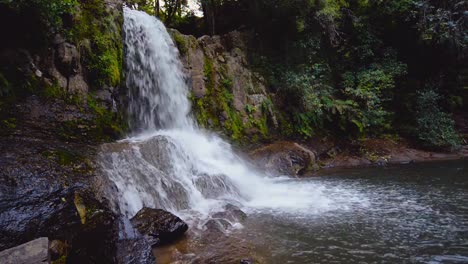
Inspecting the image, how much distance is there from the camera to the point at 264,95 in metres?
13.6

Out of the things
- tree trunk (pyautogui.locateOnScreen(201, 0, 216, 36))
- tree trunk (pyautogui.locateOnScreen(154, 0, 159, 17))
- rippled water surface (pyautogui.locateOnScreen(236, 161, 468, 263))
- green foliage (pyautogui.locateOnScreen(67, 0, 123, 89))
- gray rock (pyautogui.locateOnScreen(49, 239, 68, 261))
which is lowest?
rippled water surface (pyautogui.locateOnScreen(236, 161, 468, 263))

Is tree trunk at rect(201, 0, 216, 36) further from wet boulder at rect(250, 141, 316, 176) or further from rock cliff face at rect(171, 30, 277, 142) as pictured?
wet boulder at rect(250, 141, 316, 176)

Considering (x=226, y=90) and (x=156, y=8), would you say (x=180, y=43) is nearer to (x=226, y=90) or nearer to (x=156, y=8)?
(x=226, y=90)

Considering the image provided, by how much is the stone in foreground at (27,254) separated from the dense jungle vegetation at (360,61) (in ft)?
35.2

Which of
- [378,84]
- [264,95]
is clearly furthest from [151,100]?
[378,84]

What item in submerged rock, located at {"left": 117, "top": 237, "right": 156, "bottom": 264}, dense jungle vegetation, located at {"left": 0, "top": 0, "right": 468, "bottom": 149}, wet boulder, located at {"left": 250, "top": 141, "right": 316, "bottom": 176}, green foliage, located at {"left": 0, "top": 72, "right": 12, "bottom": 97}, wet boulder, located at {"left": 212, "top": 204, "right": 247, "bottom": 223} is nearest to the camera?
submerged rock, located at {"left": 117, "top": 237, "right": 156, "bottom": 264}

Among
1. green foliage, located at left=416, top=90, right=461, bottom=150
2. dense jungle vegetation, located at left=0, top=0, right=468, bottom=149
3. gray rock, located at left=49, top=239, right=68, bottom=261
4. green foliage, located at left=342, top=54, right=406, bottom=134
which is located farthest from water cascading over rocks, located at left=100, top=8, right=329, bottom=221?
green foliage, located at left=416, top=90, right=461, bottom=150

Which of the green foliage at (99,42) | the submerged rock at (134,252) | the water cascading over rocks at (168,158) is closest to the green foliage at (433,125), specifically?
the water cascading over rocks at (168,158)

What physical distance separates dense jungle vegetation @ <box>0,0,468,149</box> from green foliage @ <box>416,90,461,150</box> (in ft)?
0.13

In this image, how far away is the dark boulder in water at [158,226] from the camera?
193 inches

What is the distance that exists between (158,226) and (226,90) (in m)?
8.33

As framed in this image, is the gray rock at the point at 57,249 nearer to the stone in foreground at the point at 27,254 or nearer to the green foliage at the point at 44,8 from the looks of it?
the stone in foreground at the point at 27,254

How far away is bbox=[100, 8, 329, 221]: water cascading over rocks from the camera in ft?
21.1

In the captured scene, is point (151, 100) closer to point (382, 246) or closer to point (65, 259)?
point (65, 259)
